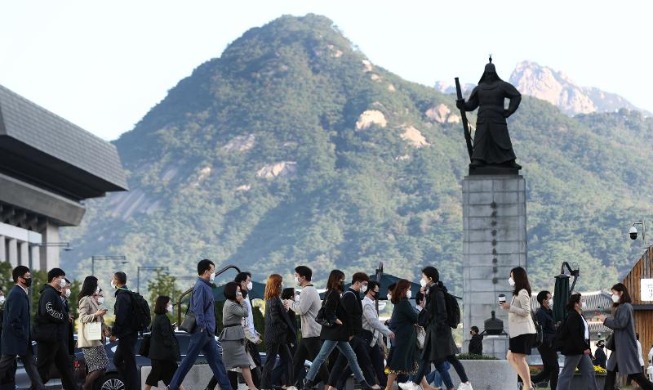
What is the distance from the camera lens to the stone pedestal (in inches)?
1566

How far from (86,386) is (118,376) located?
0.79 m

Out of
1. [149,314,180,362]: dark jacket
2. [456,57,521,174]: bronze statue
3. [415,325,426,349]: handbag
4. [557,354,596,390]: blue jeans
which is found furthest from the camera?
[456,57,521,174]: bronze statue

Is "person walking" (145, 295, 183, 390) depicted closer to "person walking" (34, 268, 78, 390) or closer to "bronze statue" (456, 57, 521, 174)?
"person walking" (34, 268, 78, 390)

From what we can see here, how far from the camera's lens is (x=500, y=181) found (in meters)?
40.2

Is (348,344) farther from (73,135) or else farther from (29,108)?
(73,135)

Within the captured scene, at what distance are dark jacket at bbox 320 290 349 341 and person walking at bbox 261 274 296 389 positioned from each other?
3.28ft

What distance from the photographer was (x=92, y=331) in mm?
24391

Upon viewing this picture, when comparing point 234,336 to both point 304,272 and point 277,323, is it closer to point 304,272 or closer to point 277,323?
point 277,323

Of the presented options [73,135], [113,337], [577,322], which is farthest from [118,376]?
[73,135]

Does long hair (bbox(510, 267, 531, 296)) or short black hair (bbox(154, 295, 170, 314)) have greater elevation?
long hair (bbox(510, 267, 531, 296))

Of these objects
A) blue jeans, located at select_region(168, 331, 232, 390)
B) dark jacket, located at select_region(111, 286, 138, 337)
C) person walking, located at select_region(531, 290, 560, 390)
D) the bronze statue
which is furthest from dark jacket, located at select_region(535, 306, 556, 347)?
the bronze statue

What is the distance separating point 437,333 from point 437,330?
0.15ft

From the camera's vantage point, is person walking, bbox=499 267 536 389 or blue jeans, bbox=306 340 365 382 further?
person walking, bbox=499 267 536 389

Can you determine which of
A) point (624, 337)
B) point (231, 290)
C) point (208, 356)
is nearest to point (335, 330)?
point (231, 290)
